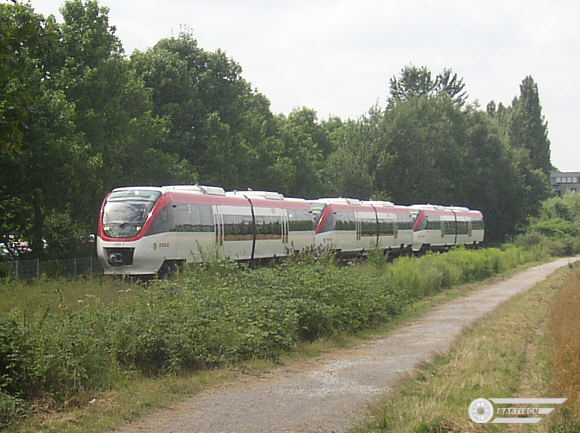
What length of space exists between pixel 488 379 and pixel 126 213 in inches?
594

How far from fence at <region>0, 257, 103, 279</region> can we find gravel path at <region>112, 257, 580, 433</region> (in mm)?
10418

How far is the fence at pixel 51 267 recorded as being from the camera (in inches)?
826

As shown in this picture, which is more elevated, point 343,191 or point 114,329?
point 343,191

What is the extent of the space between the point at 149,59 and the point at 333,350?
33065 millimetres

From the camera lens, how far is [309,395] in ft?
32.4

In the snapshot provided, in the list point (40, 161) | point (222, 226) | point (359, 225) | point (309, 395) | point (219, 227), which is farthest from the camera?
point (359, 225)

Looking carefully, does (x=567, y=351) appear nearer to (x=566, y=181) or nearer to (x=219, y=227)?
(x=219, y=227)

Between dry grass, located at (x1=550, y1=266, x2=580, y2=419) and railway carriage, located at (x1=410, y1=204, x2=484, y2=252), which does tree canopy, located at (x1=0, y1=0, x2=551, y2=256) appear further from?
dry grass, located at (x1=550, y1=266, x2=580, y2=419)

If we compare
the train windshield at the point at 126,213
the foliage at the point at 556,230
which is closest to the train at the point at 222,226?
the train windshield at the point at 126,213

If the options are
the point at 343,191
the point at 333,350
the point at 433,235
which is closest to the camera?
the point at 333,350

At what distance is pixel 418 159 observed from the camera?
208 feet

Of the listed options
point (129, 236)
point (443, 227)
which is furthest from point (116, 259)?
point (443, 227)

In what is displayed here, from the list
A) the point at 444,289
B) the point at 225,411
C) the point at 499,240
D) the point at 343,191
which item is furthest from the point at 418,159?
the point at 225,411

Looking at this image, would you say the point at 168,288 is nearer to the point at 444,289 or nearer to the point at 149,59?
the point at 444,289
